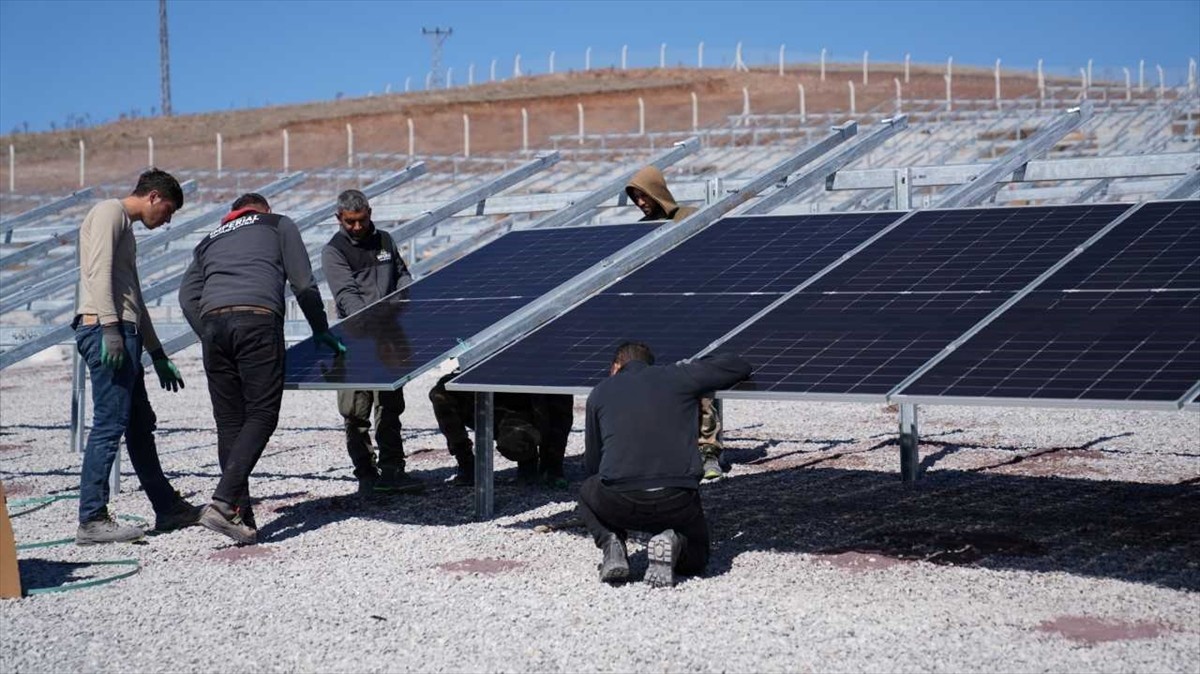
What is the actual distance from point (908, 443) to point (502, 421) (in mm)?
2650

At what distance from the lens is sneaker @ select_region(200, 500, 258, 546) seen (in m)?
7.75

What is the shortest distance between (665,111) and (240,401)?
2274 inches

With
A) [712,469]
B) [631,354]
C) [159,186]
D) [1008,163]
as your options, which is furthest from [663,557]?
[1008,163]

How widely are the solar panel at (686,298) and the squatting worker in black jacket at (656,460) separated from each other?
41 cm

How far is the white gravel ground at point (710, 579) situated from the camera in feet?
18.5

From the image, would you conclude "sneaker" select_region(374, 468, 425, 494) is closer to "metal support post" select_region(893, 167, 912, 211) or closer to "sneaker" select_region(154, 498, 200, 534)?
"sneaker" select_region(154, 498, 200, 534)

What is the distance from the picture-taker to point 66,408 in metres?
16.7

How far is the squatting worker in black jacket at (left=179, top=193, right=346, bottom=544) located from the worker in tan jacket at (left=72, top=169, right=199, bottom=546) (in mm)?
378

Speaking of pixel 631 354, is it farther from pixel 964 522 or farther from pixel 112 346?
pixel 112 346

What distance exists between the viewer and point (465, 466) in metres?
9.62

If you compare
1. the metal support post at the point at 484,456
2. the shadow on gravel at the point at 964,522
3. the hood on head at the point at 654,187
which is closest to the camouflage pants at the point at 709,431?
the shadow on gravel at the point at 964,522

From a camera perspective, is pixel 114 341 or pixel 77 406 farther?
pixel 77 406

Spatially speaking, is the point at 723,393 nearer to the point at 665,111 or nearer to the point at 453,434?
the point at 453,434

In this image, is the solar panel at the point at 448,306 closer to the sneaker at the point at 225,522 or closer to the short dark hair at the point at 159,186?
the sneaker at the point at 225,522
